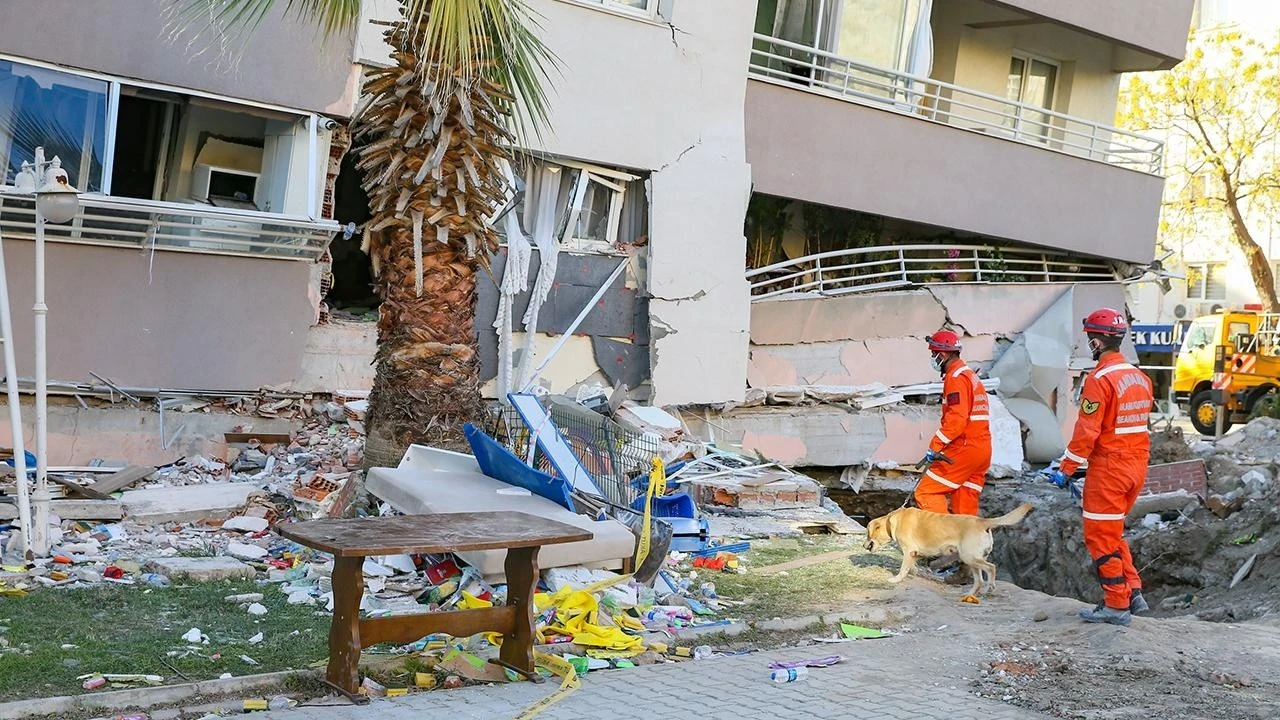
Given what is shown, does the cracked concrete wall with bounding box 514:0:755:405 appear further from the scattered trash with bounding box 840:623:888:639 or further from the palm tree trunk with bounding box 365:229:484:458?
the scattered trash with bounding box 840:623:888:639

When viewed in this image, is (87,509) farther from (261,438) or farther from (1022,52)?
(1022,52)

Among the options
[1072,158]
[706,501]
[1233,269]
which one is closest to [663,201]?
[706,501]

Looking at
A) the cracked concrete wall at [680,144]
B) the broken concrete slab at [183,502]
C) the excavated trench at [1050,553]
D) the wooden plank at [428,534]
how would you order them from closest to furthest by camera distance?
the wooden plank at [428,534]
the broken concrete slab at [183,502]
the excavated trench at [1050,553]
the cracked concrete wall at [680,144]

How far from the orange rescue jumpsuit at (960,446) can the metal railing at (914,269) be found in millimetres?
5595

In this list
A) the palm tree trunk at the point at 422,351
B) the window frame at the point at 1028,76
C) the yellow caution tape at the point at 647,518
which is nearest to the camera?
the yellow caution tape at the point at 647,518

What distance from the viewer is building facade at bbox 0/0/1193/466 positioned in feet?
35.9

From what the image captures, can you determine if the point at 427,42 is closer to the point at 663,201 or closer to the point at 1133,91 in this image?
the point at 663,201

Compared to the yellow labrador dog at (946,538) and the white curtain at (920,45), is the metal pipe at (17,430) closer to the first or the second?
the yellow labrador dog at (946,538)

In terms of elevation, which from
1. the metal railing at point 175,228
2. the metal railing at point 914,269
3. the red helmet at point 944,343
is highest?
the metal railing at point 914,269

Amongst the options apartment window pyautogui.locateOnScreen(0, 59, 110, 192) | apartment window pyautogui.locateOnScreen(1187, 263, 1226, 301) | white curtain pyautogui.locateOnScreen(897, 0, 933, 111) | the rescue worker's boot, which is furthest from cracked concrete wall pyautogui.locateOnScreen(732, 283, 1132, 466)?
Result: apartment window pyautogui.locateOnScreen(1187, 263, 1226, 301)

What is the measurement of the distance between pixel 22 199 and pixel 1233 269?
124ft

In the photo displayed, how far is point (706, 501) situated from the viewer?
11.6 meters

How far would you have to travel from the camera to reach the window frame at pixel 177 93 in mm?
10602

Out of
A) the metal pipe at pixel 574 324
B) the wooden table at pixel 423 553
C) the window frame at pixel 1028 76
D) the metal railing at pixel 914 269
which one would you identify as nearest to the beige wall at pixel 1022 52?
the window frame at pixel 1028 76
